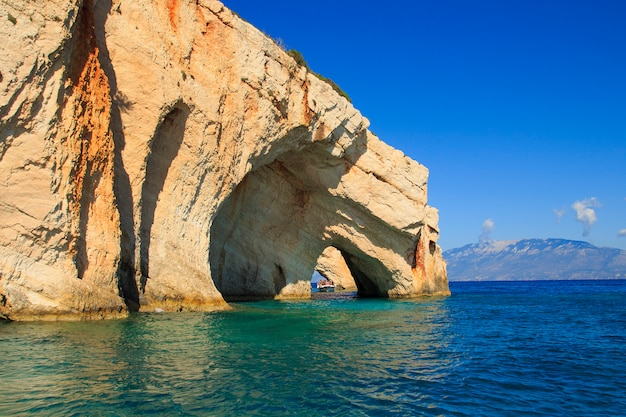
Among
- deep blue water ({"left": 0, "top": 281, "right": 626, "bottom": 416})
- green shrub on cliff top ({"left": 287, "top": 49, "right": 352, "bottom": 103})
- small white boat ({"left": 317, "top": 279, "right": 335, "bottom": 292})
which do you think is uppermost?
green shrub on cliff top ({"left": 287, "top": 49, "right": 352, "bottom": 103})

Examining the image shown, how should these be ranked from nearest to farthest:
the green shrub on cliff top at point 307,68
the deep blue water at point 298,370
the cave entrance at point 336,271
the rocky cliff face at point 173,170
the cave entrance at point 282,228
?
the deep blue water at point 298,370 < the rocky cliff face at point 173,170 < the green shrub on cliff top at point 307,68 < the cave entrance at point 282,228 < the cave entrance at point 336,271

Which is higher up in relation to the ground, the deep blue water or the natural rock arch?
the natural rock arch

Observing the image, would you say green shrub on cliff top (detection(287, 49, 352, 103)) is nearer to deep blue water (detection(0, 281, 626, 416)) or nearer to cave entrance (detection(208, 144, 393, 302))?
cave entrance (detection(208, 144, 393, 302))

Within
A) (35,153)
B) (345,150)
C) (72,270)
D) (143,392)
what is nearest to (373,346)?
(143,392)

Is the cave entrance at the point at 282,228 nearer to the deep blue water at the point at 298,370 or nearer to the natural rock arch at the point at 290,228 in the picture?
the natural rock arch at the point at 290,228

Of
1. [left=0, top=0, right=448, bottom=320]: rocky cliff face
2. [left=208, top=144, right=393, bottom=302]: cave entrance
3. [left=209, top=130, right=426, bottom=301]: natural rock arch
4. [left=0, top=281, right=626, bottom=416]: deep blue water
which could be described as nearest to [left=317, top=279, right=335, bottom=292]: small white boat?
[left=209, top=130, right=426, bottom=301]: natural rock arch

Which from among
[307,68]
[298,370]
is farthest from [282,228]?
[298,370]

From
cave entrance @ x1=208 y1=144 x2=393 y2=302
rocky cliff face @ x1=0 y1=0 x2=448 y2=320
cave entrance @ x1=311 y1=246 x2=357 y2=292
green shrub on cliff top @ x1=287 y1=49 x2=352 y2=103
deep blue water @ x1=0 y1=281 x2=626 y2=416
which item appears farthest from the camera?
cave entrance @ x1=311 y1=246 x2=357 y2=292

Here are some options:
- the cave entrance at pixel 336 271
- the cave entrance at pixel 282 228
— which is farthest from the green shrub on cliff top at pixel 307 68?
the cave entrance at pixel 336 271

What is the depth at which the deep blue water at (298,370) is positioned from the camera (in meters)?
7.08

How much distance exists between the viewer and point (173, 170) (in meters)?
19.2

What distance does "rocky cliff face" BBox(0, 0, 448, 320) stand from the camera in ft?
42.8

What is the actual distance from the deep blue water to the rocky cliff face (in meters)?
2.42

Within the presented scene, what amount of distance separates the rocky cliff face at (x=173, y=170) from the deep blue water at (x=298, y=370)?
2.42m
